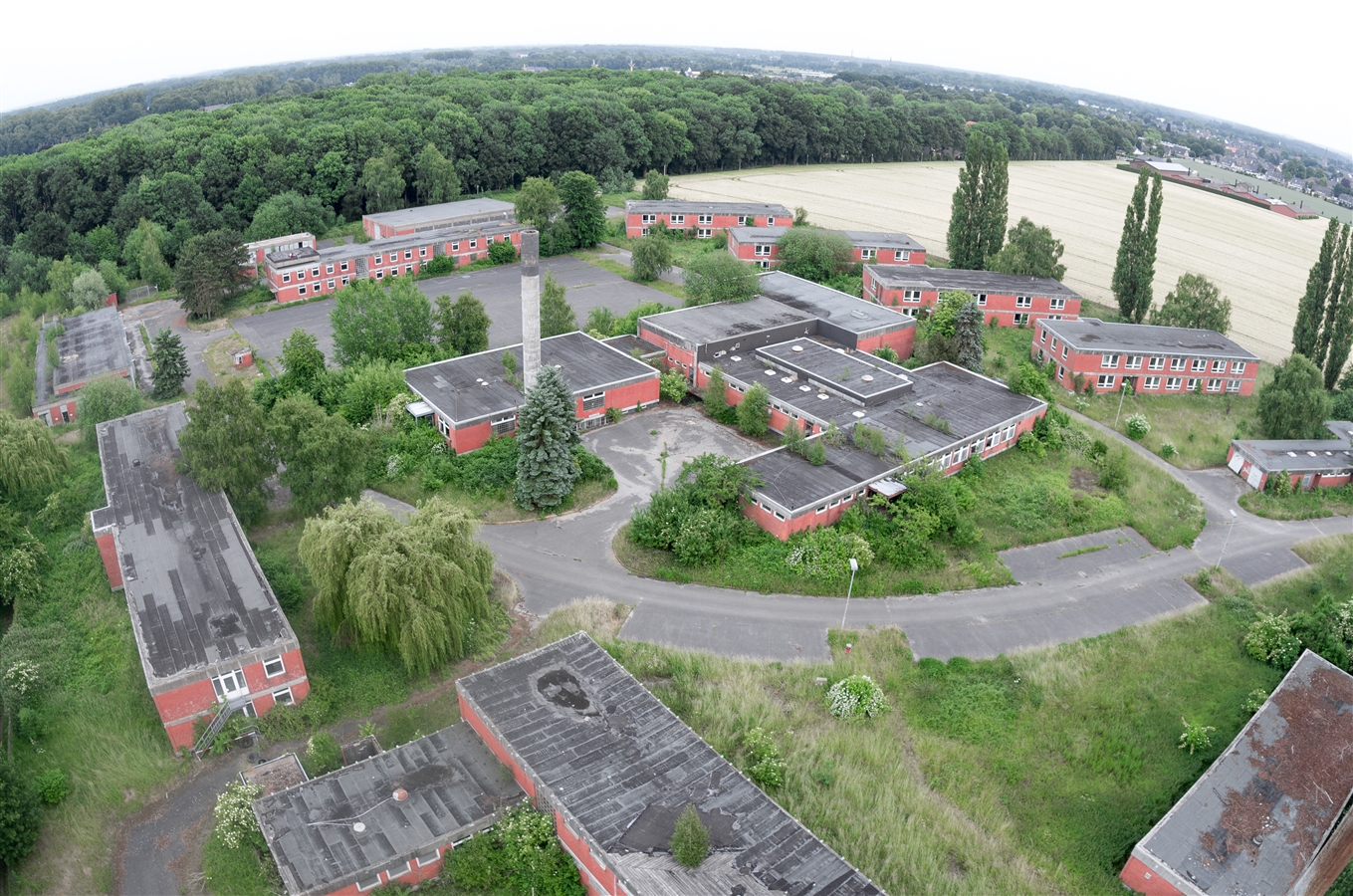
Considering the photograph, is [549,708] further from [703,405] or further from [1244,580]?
[1244,580]

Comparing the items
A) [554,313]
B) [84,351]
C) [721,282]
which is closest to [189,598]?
[554,313]

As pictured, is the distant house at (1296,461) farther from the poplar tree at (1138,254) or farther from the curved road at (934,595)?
the poplar tree at (1138,254)

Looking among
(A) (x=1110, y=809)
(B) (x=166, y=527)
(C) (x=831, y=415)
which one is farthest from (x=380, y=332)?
(A) (x=1110, y=809)

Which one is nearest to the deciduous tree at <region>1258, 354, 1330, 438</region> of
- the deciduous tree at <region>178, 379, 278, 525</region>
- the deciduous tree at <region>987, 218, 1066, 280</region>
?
the deciduous tree at <region>987, 218, 1066, 280</region>

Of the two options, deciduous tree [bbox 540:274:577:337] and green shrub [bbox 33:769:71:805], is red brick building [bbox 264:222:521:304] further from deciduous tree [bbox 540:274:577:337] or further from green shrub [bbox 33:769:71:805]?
green shrub [bbox 33:769:71:805]

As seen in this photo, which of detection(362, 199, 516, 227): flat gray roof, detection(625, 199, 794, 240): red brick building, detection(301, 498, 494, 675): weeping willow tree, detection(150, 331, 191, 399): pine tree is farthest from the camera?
detection(625, 199, 794, 240): red brick building

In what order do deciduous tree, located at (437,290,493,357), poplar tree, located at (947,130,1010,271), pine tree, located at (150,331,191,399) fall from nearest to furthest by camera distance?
pine tree, located at (150,331,191,399), deciduous tree, located at (437,290,493,357), poplar tree, located at (947,130,1010,271)

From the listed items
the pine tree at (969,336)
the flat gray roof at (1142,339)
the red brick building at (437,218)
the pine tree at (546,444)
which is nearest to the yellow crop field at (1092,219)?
the flat gray roof at (1142,339)
